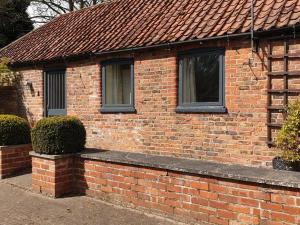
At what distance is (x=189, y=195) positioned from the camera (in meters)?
5.33

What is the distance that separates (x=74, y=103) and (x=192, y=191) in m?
5.76

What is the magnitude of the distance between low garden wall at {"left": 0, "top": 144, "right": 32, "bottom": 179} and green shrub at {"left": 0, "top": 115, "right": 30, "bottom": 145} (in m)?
0.14

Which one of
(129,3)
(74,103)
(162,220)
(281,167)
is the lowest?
(162,220)

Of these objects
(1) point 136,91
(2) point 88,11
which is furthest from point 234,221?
(2) point 88,11

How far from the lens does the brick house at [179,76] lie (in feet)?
21.0

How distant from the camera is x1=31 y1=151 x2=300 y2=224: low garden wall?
4484 millimetres

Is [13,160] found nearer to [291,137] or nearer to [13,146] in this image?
[13,146]

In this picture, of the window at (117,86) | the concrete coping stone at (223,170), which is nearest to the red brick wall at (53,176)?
the concrete coping stone at (223,170)

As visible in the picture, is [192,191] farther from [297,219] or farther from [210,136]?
[210,136]

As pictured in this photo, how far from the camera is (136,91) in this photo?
8570mm

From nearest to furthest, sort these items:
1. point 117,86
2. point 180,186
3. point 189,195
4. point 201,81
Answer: point 189,195 → point 180,186 → point 201,81 → point 117,86

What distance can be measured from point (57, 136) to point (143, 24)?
3.81 m

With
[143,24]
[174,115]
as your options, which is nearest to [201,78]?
[174,115]

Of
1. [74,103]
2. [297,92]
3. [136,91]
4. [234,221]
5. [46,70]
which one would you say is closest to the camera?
[234,221]
